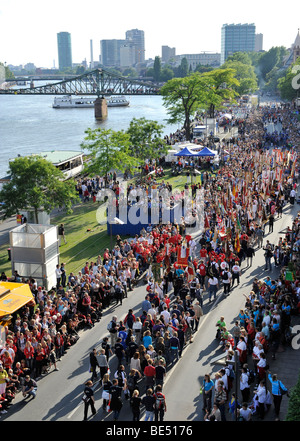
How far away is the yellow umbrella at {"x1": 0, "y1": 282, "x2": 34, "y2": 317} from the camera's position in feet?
58.1

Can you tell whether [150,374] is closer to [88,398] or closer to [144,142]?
[88,398]

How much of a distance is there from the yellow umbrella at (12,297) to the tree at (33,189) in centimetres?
1029

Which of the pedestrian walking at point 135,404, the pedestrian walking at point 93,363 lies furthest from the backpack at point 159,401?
the pedestrian walking at point 93,363

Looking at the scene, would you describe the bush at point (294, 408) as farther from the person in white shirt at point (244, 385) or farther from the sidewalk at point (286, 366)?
the sidewalk at point (286, 366)

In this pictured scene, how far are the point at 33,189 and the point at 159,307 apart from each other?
13.6 metres

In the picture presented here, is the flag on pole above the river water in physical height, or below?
above

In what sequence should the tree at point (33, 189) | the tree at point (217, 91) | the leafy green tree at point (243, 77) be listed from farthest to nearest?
the leafy green tree at point (243, 77)
the tree at point (217, 91)
the tree at point (33, 189)

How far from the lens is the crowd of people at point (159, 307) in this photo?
14297 millimetres

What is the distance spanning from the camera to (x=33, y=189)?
93.9ft

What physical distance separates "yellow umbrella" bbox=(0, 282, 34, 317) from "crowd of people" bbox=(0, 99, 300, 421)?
22.4 inches

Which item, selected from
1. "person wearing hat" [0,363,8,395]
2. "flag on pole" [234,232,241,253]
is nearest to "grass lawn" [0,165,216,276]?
"flag on pole" [234,232,241,253]

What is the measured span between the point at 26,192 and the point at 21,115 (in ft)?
438

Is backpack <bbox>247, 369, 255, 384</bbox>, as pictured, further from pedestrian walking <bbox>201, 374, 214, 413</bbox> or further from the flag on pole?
the flag on pole

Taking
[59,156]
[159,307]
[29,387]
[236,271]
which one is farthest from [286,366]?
[59,156]
